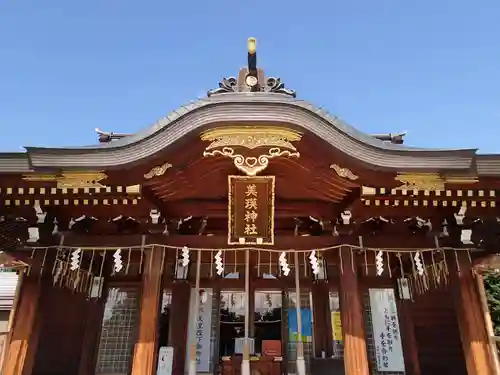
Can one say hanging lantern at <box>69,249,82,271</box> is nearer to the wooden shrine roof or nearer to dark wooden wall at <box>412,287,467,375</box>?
the wooden shrine roof

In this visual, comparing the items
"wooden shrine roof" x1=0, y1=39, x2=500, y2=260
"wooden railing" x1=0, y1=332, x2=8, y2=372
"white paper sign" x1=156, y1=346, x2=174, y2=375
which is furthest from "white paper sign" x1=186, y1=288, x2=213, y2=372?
"wooden railing" x1=0, y1=332, x2=8, y2=372

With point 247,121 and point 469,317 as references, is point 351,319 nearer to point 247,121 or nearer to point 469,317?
point 469,317

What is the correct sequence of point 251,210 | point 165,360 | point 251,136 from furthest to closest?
point 165,360
point 251,210
point 251,136

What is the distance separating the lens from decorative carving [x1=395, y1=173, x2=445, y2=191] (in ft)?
20.3

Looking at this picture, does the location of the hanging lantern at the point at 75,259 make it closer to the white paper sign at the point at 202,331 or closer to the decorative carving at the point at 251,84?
the white paper sign at the point at 202,331

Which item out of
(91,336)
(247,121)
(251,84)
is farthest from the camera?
(91,336)

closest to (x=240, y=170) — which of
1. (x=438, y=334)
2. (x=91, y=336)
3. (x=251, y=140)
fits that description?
(x=251, y=140)

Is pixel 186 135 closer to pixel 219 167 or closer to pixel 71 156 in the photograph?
pixel 219 167

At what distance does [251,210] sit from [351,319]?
8.05 ft

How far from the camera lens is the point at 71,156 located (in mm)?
6145

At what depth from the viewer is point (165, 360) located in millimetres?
7738

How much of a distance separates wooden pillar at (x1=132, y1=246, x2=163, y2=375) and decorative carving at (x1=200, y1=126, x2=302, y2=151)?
7.51 ft

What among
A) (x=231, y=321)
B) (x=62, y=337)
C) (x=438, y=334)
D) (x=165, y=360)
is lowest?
(x=165, y=360)

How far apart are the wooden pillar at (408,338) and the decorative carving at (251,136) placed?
17.2ft
